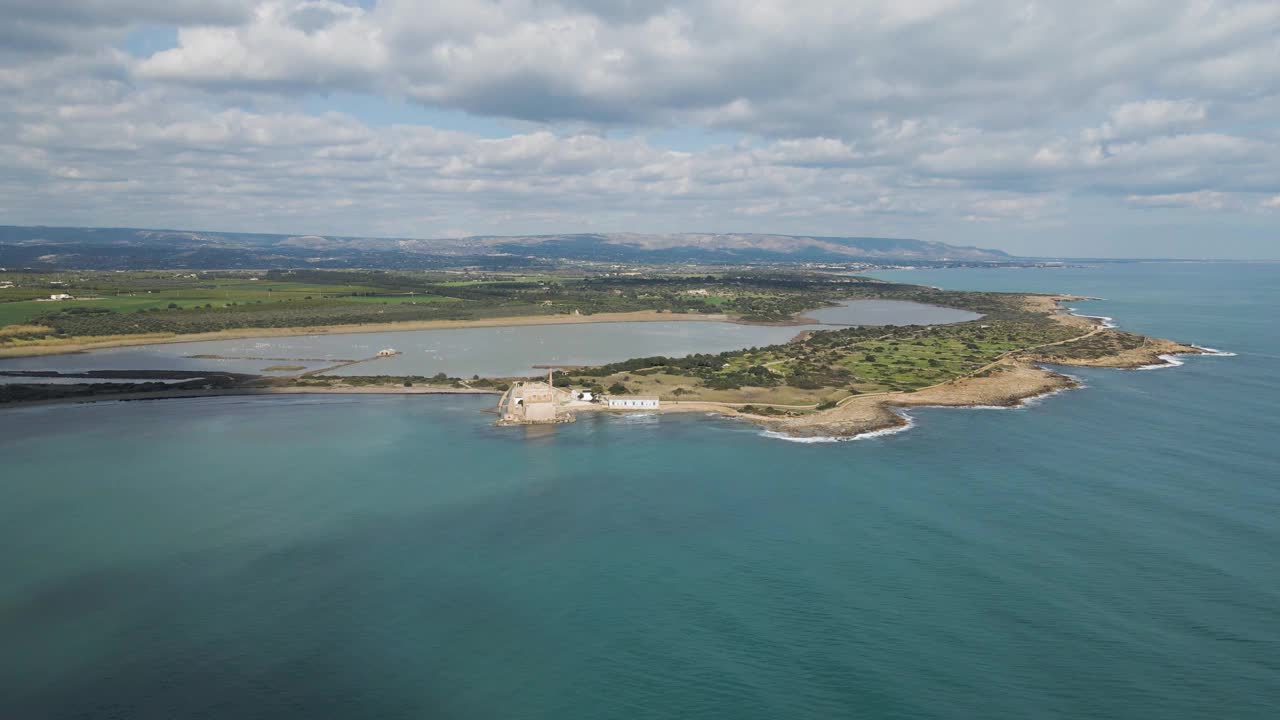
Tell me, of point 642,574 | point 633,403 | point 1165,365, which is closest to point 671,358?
point 633,403

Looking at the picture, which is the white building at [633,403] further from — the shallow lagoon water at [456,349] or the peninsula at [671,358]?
the shallow lagoon water at [456,349]

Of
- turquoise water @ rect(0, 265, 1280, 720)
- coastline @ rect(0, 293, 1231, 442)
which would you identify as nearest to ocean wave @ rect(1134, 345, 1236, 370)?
coastline @ rect(0, 293, 1231, 442)

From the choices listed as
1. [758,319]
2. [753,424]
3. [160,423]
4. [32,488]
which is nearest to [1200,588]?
[753,424]

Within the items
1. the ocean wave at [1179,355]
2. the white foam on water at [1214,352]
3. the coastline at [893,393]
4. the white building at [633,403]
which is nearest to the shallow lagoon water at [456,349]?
the coastline at [893,393]

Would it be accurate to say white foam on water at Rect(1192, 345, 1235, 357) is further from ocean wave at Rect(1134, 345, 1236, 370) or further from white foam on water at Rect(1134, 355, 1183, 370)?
white foam on water at Rect(1134, 355, 1183, 370)

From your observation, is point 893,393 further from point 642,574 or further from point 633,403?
point 642,574

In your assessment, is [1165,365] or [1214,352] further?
[1214,352]

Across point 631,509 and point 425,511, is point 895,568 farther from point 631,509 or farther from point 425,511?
point 425,511
